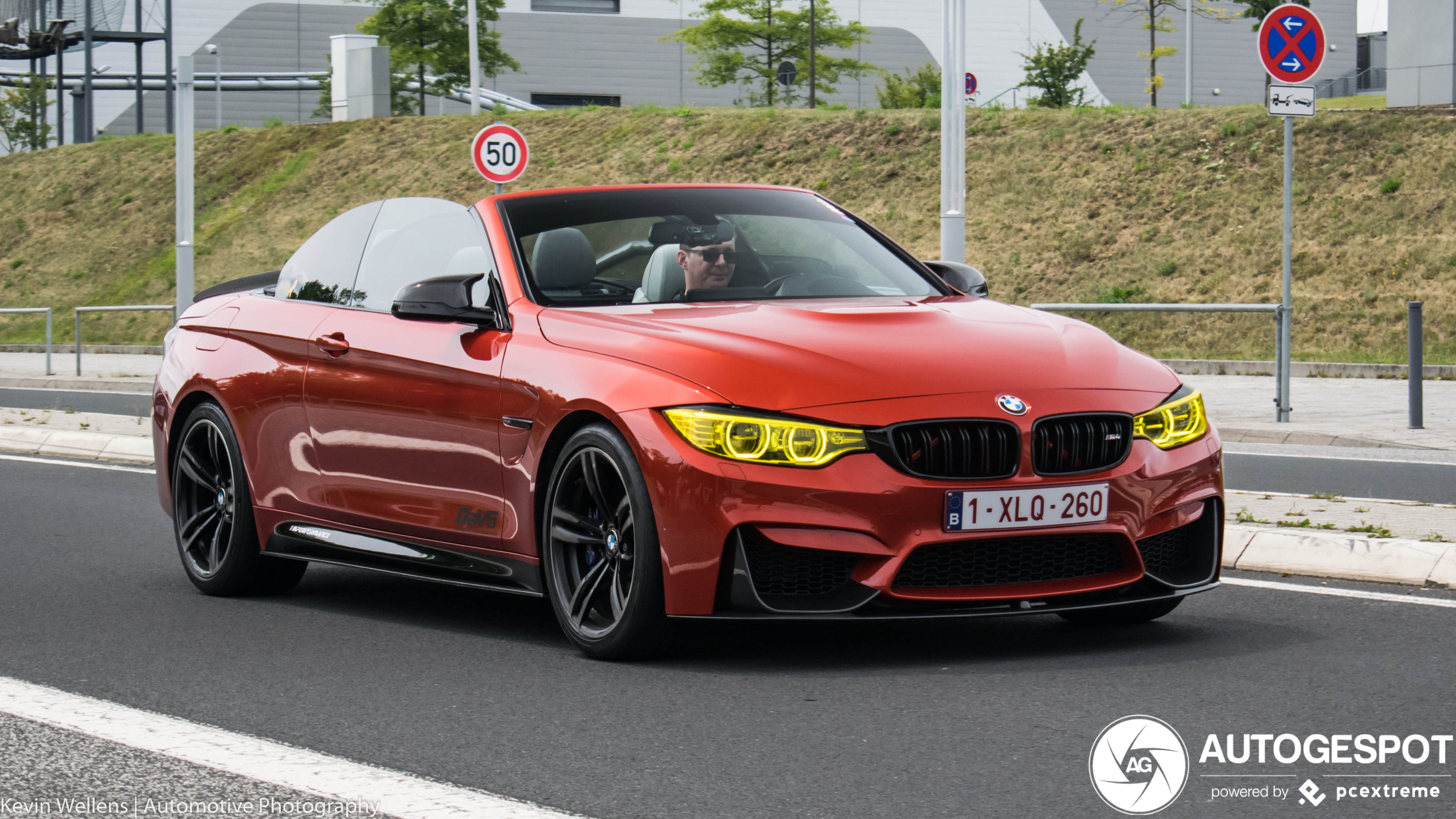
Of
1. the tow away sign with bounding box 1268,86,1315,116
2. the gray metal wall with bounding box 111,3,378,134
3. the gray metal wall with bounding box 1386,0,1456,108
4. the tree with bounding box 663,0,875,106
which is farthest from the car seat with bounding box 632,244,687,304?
the gray metal wall with bounding box 111,3,378,134

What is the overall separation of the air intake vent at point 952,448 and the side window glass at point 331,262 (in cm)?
265

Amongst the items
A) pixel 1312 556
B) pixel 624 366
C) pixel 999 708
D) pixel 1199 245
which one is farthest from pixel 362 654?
pixel 1199 245

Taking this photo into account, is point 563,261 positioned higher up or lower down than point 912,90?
lower down

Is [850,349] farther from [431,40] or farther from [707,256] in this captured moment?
[431,40]

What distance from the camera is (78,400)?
20562mm

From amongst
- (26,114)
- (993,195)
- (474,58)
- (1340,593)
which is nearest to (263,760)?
(1340,593)

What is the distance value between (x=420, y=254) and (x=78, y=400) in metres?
15.3

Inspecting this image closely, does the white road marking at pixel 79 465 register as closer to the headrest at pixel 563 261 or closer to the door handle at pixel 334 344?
the door handle at pixel 334 344

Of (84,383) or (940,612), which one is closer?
(940,612)

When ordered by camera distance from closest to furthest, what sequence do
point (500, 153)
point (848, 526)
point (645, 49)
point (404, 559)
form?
1. point (848, 526)
2. point (404, 559)
3. point (500, 153)
4. point (645, 49)

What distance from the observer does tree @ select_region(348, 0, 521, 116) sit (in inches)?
1861

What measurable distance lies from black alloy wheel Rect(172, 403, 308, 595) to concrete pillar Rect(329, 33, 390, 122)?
39263mm

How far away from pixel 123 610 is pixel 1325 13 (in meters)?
75.4

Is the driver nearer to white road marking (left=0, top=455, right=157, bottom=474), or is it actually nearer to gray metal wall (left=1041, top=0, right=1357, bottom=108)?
white road marking (left=0, top=455, right=157, bottom=474)
